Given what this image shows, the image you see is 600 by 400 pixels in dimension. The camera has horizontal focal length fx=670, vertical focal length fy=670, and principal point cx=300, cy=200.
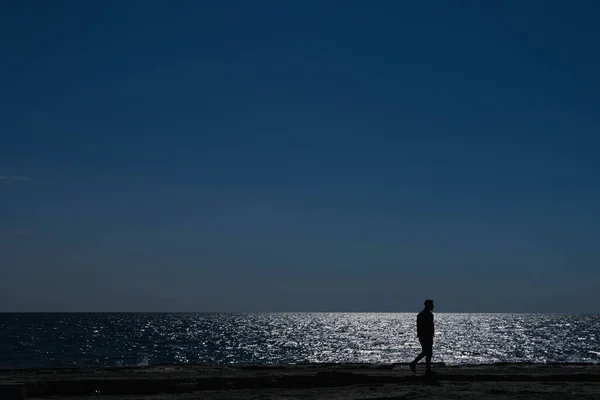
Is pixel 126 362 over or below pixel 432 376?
below

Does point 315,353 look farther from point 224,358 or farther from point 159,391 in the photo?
point 159,391

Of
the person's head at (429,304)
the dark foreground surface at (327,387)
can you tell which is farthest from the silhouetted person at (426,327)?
the dark foreground surface at (327,387)

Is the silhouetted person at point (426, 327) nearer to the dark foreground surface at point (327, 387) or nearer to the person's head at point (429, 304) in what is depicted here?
the person's head at point (429, 304)

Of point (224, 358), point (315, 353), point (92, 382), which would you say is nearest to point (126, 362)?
point (224, 358)

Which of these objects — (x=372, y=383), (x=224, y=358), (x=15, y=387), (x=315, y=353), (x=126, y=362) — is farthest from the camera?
(x=315, y=353)

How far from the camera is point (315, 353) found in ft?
211

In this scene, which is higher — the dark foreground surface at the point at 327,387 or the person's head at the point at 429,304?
the person's head at the point at 429,304

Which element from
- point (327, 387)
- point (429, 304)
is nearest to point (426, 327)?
point (429, 304)

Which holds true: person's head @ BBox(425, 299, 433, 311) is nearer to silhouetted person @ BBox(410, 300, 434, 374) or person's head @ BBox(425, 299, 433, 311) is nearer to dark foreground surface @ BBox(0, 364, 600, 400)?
silhouetted person @ BBox(410, 300, 434, 374)

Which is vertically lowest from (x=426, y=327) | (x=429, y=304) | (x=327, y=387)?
(x=327, y=387)

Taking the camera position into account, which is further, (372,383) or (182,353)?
(182,353)

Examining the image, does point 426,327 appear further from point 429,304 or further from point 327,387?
point 327,387

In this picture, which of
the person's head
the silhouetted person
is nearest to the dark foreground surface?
the silhouetted person

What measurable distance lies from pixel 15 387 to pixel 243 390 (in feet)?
15.2
